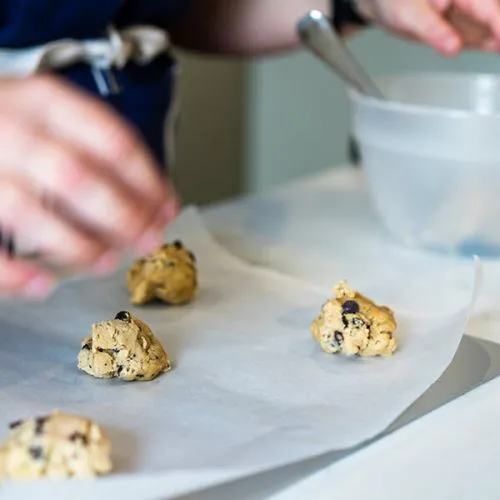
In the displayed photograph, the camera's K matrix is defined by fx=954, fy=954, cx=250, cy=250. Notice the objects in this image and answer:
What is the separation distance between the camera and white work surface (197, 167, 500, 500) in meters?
0.39

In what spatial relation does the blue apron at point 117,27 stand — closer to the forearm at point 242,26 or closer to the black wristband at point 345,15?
the forearm at point 242,26

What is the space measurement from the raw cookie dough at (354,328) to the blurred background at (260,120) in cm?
107

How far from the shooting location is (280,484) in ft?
1.27

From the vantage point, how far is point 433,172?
0.70m

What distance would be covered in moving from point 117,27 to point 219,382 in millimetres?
476

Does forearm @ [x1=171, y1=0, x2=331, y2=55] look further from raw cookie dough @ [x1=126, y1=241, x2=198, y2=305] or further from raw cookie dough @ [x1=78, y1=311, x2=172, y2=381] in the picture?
raw cookie dough @ [x1=78, y1=311, x2=172, y2=381]

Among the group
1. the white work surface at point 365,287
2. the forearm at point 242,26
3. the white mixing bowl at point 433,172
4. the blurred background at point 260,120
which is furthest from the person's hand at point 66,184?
the blurred background at point 260,120

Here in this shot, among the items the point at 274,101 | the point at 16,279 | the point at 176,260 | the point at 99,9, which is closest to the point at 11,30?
the point at 99,9

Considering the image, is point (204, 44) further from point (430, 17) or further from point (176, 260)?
point (176, 260)

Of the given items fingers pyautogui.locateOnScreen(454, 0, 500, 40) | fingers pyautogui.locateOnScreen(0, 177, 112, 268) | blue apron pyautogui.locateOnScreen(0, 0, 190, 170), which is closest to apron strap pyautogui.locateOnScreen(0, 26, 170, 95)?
blue apron pyautogui.locateOnScreen(0, 0, 190, 170)

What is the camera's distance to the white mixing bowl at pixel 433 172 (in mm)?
679

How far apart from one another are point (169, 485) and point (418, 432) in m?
0.12

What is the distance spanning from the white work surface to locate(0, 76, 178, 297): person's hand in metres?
0.11

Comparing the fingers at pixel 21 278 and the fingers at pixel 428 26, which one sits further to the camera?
the fingers at pixel 428 26
